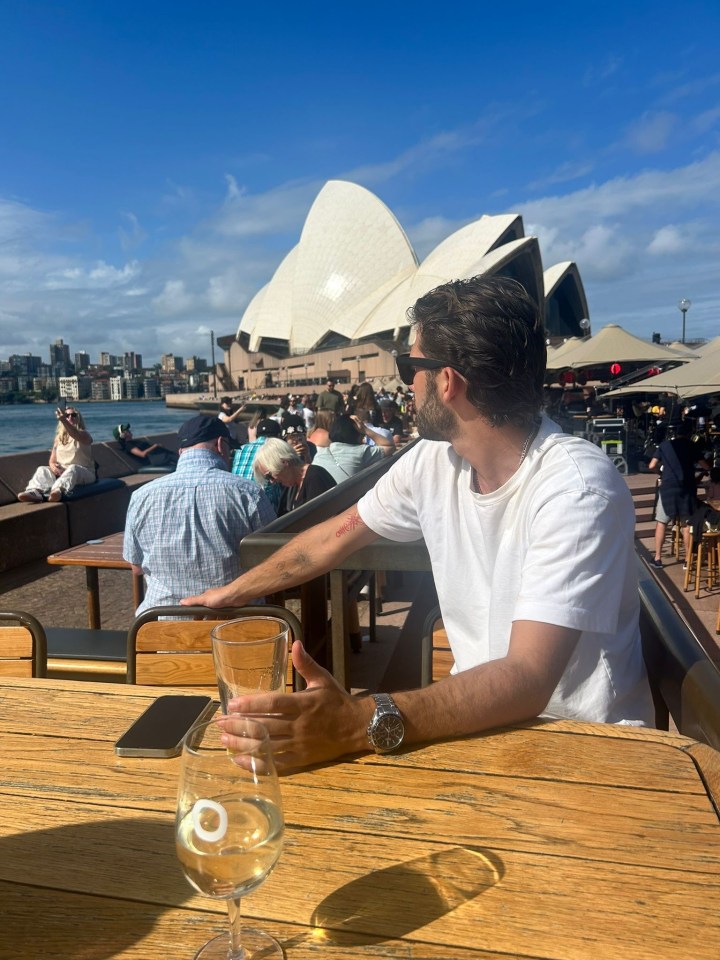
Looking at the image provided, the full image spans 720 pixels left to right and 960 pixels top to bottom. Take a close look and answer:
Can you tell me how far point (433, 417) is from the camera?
161 centimetres

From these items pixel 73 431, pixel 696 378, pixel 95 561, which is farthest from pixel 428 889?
pixel 696 378

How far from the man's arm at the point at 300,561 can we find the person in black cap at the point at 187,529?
0.85 meters

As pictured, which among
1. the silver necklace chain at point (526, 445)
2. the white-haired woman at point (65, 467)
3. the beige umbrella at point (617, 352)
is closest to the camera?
the silver necklace chain at point (526, 445)

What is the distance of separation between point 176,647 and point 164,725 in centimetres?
72

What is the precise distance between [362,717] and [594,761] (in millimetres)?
344

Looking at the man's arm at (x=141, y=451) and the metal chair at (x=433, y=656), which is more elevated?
the man's arm at (x=141, y=451)

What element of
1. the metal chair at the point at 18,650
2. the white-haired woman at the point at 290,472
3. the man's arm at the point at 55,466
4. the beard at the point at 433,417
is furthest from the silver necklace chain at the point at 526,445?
the man's arm at the point at 55,466

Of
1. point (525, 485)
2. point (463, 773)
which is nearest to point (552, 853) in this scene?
point (463, 773)

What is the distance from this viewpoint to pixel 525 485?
1.43 metres

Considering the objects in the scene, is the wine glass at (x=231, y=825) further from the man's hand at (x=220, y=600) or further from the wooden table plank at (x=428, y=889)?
the man's hand at (x=220, y=600)

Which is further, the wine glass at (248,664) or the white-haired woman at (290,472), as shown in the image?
the white-haired woman at (290,472)

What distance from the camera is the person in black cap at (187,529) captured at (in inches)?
108

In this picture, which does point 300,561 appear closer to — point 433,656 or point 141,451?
point 433,656

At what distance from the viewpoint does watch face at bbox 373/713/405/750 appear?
1.03m
